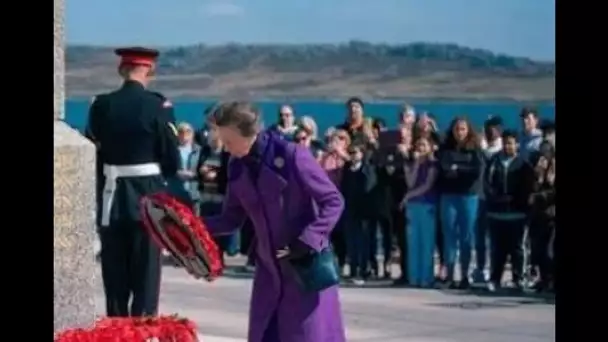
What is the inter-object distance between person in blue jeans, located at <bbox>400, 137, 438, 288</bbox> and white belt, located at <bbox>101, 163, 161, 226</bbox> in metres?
3.76

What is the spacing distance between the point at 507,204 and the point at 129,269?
4047 millimetres

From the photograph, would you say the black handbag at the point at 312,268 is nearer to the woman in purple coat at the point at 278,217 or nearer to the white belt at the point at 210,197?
the woman in purple coat at the point at 278,217

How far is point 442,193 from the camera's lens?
12516 mm

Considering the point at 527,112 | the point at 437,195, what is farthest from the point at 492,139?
the point at 437,195

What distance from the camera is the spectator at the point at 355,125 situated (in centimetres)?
1280

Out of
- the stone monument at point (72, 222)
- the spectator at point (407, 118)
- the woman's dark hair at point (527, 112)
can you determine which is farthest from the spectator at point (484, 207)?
the stone monument at point (72, 222)

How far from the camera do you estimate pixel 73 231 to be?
552 centimetres

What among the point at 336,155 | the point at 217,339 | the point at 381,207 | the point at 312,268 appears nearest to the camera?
the point at 312,268

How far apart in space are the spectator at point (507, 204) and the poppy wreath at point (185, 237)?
6.00 m

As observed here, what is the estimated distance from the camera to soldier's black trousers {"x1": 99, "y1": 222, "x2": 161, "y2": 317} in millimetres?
9070

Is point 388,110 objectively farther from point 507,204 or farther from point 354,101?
point 507,204
